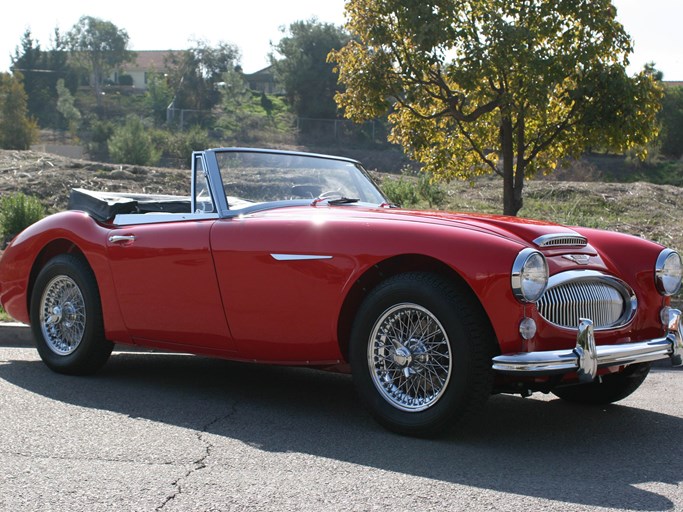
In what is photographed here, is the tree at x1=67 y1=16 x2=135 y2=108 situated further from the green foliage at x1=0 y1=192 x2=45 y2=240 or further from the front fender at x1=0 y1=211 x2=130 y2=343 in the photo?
the front fender at x1=0 y1=211 x2=130 y2=343

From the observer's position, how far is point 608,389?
5641mm

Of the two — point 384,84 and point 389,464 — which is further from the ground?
point 384,84

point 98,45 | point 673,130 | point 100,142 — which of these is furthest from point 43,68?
point 673,130

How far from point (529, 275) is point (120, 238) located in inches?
110

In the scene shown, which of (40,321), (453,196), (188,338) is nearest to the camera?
(188,338)

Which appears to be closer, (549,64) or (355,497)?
(355,497)

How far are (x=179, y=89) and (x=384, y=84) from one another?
49172 mm

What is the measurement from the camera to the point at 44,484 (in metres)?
3.95

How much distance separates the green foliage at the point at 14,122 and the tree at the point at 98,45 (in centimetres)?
4109

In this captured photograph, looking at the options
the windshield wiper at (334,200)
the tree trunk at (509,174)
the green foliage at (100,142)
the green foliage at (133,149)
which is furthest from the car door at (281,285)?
the green foliage at (100,142)

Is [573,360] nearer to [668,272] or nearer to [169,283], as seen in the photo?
[668,272]

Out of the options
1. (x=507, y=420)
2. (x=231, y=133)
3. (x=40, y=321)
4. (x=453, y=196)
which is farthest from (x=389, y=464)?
(x=231, y=133)

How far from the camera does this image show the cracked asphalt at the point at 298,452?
3781 mm

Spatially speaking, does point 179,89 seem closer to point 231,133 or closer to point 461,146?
point 231,133
